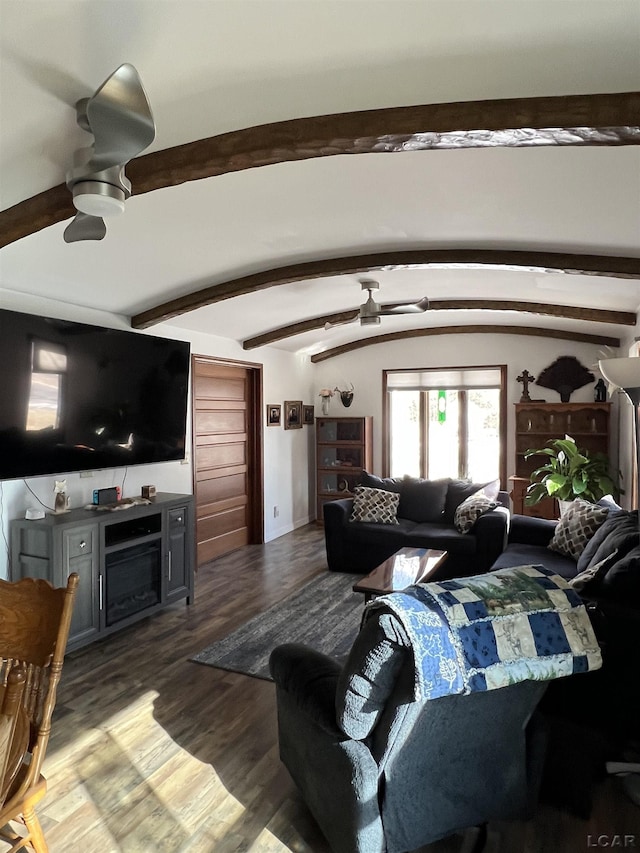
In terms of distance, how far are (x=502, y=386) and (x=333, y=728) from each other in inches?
242

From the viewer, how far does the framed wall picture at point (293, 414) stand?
743cm

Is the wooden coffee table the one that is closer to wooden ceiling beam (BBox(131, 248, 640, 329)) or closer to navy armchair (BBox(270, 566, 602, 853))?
navy armchair (BBox(270, 566, 602, 853))

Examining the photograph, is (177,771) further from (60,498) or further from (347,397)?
(347,397)

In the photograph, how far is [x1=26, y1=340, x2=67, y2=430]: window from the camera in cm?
351

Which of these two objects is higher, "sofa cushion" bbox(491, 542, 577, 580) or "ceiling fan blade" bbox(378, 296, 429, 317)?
"ceiling fan blade" bbox(378, 296, 429, 317)

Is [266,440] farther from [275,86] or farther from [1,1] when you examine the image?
[1,1]

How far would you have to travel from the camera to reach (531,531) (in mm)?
4895

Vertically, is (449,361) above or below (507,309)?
below

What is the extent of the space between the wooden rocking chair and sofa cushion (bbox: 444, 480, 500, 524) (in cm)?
444

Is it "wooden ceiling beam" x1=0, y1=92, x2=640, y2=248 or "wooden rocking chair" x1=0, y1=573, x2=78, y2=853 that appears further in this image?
"wooden ceiling beam" x1=0, y1=92, x2=640, y2=248

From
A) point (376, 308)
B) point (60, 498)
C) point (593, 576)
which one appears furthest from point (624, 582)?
point (60, 498)

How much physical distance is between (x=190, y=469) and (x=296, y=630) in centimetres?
216

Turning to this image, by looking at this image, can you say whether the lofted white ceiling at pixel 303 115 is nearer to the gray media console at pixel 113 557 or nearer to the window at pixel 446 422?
the gray media console at pixel 113 557

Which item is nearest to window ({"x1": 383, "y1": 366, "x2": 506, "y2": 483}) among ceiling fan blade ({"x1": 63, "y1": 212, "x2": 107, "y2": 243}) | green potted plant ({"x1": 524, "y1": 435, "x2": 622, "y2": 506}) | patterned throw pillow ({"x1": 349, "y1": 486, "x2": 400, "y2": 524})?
green potted plant ({"x1": 524, "y1": 435, "x2": 622, "y2": 506})
